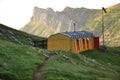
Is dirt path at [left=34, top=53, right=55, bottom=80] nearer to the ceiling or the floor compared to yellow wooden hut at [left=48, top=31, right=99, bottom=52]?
nearer to the floor

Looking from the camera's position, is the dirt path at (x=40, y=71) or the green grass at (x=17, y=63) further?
the dirt path at (x=40, y=71)

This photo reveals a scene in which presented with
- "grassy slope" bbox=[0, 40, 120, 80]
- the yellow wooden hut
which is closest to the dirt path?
"grassy slope" bbox=[0, 40, 120, 80]

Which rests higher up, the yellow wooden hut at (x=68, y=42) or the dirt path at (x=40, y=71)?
the yellow wooden hut at (x=68, y=42)

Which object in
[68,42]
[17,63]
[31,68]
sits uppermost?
[68,42]

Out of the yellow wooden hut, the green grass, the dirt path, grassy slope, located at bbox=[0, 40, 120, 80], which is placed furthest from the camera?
the yellow wooden hut

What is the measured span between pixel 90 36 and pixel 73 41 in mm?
17998

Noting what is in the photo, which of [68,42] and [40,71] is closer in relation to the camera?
[40,71]

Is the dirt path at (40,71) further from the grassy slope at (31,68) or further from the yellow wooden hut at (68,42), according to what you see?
the yellow wooden hut at (68,42)

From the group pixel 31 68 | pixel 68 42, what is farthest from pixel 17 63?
pixel 68 42

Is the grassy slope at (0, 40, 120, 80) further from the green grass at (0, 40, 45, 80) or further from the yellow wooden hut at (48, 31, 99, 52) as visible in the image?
the yellow wooden hut at (48, 31, 99, 52)

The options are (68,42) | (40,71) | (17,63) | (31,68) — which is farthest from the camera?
(68,42)

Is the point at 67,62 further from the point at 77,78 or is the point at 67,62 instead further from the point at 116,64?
the point at 116,64

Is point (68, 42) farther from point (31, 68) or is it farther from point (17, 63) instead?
point (17, 63)

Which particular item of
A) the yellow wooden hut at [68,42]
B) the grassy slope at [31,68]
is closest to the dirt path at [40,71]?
the grassy slope at [31,68]
